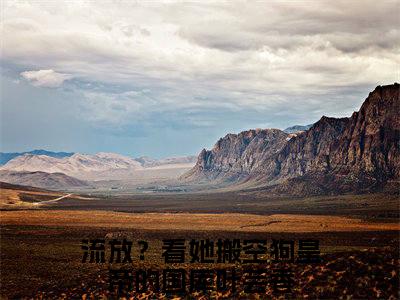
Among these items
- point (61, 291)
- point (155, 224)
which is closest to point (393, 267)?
point (61, 291)

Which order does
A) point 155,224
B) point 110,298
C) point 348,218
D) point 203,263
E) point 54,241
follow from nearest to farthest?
point 110,298
point 203,263
point 54,241
point 155,224
point 348,218

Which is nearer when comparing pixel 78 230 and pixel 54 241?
pixel 54 241

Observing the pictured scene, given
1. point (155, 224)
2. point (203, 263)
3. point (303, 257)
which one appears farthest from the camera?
point (155, 224)

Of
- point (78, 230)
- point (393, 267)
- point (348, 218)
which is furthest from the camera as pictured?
point (348, 218)

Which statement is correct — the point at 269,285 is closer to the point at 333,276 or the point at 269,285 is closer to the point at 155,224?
the point at 333,276

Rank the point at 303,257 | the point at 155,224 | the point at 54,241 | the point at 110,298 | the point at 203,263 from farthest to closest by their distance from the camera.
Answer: the point at 155,224 < the point at 54,241 < the point at 203,263 < the point at 303,257 < the point at 110,298

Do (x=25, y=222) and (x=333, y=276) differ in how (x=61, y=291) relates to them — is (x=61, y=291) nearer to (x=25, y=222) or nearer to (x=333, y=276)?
(x=333, y=276)

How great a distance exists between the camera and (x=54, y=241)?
89750 mm

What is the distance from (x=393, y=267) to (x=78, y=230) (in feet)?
259

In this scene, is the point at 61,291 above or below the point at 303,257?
below

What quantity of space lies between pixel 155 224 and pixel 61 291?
243 feet

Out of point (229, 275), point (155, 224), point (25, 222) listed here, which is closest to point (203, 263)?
point (229, 275)

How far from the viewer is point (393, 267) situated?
41.1 metres

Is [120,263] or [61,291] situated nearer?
[61,291]
